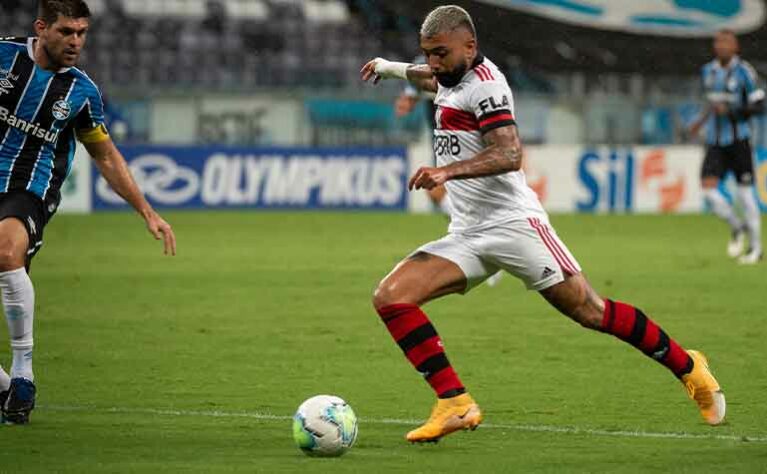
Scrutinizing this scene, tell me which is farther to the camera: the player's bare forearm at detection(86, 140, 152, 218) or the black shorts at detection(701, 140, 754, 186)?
the black shorts at detection(701, 140, 754, 186)

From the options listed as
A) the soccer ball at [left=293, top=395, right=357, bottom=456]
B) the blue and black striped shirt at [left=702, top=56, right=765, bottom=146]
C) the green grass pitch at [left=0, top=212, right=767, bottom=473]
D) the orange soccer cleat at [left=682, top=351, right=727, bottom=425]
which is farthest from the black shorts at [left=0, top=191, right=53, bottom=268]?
the blue and black striped shirt at [left=702, top=56, right=765, bottom=146]

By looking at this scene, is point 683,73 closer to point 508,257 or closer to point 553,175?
point 553,175

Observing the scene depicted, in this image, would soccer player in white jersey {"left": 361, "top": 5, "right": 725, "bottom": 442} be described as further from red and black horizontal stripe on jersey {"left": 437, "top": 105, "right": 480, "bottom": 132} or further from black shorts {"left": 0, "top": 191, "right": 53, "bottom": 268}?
black shorts {"left": 0, "top": 191, "right": 53, "bottom": 268}

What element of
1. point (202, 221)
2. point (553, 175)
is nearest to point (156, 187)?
point (202, 221)

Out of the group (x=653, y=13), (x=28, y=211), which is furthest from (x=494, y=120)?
(x=653, y=13)

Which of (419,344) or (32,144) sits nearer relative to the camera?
(419,344)

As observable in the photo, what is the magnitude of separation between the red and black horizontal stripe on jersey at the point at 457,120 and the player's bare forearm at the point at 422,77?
1.63ft

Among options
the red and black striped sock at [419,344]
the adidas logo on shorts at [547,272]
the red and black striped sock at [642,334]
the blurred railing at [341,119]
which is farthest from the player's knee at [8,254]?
the blurred railing at [341,119]

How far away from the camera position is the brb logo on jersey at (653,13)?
31.9 metres

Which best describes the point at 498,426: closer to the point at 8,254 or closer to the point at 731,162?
the point at 8,254

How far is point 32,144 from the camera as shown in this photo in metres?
7.45

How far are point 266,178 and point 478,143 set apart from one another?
19.7 m

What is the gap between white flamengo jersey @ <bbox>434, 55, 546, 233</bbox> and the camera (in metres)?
6.76

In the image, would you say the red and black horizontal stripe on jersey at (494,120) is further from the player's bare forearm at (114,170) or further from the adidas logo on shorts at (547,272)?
the player's bare forearm at (114,170)
